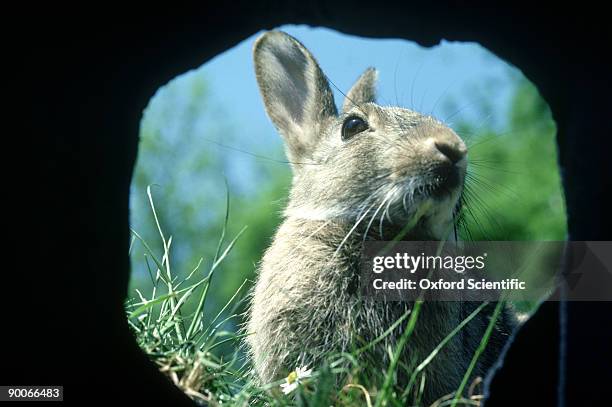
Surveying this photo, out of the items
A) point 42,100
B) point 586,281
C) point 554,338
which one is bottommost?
point 554,338

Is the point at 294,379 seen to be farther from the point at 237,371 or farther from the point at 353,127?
the point at 353,127

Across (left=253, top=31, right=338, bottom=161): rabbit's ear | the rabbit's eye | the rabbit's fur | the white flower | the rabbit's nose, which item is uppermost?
(left=253, top=31, right=338, bottom=161): rabbit's ear

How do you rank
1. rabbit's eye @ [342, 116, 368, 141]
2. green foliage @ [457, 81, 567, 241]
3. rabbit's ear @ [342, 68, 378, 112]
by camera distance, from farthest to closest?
green foliage @ [457, 81, 567, 241] → rabbit's ear @ [342, 68, 378, 112] → rabbit's eye @ [342, 116, 368, 141]

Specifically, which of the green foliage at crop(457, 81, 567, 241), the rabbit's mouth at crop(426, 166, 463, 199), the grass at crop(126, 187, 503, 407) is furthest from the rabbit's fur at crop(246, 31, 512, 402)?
the green foliage at crop(457, 81, 567, 241)

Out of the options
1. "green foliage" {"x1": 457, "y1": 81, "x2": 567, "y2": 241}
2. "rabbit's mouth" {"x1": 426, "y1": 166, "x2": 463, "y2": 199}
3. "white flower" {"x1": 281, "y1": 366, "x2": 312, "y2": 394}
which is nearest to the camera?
"white flower" {"x1": 281, "y1": 366, "x2": 312, "y2": 394}

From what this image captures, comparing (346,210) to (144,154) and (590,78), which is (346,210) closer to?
(590,78)

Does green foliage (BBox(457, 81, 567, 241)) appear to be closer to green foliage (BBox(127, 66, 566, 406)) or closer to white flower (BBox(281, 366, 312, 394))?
green foliage (BBox(127, 66, 566, 406))

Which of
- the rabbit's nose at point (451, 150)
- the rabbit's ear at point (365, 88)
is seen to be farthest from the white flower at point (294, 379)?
the rabbit's ear at point (365, 88)

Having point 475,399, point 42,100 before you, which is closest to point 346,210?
point 475,399

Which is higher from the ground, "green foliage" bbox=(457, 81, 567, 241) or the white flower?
"green foliage" bbox=(457, 81, 567, 241)

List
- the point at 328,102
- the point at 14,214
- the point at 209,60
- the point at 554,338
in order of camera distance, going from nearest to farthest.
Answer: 1. the point at 14,214
2. the point at 554,338
3. the point at 209,60
4. the point at 328,102
